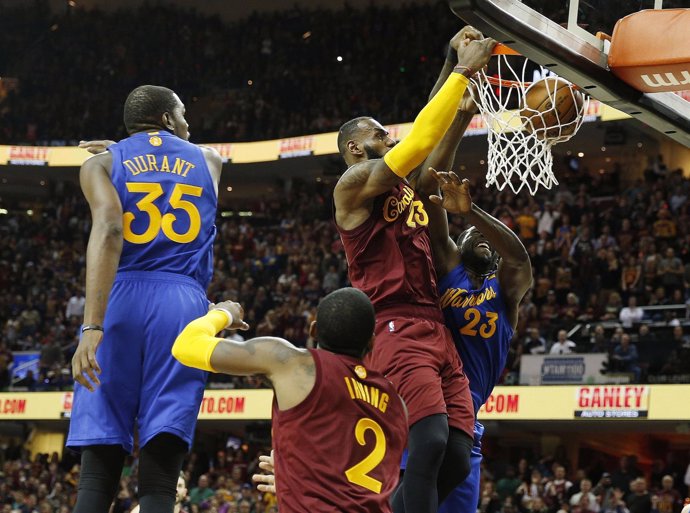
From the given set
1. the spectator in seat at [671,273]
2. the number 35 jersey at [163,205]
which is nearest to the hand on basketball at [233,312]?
the number 35 jersey at [163,205]

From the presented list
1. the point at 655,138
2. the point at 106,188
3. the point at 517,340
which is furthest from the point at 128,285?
the point at 655,138

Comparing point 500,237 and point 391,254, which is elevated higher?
point 500,237

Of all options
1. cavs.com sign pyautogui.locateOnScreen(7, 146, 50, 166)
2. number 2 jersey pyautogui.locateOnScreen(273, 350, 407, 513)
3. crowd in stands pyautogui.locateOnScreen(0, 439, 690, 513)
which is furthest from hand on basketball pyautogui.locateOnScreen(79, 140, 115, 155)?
cavs.com sign pyautogui.locateOnScreen(7, 146, 50, 166)

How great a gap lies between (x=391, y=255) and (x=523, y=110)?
1.58 meters

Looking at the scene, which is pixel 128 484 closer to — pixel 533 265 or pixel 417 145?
pixel 533 265

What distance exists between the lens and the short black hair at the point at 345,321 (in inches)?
147

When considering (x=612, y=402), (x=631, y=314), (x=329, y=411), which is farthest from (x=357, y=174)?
(x=631, y=314)

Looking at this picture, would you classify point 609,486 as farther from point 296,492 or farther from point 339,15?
point 339,15

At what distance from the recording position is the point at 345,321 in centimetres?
373

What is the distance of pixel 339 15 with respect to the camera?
30.1 m

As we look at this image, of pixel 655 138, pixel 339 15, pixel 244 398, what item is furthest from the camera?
pixel 339 15

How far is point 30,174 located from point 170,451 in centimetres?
2835

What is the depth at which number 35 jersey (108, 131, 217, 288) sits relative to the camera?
14.6ft

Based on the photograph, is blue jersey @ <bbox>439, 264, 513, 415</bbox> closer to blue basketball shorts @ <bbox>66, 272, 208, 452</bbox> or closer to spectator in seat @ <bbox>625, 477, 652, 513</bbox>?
blue basketball shorts @ <bbox>66, 272, 208, 452</bbox>
